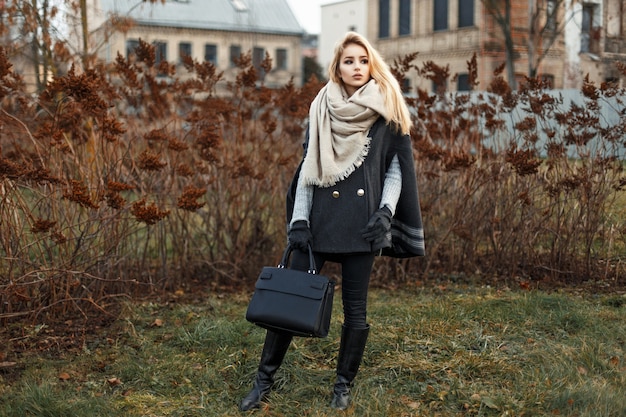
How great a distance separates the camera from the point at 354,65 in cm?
397

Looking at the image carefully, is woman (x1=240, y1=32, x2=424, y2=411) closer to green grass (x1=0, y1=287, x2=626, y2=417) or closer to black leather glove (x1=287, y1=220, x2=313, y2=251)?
black leather glove (x1=287, y1=220, x2=313, y2=251)

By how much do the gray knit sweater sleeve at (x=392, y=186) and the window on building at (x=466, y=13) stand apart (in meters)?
29.5

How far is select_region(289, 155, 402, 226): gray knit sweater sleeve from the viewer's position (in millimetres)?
3943

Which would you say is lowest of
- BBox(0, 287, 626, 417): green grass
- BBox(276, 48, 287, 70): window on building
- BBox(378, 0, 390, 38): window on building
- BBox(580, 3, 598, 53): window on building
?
BBox(0, 287, 626, 417): green grass

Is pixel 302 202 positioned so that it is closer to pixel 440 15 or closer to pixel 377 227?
pixel 377 227

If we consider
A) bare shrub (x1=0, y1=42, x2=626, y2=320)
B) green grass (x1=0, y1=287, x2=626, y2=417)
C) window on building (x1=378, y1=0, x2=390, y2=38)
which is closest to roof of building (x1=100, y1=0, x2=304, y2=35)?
window on building (x1=378, y1=0, x2=390, y2=38)

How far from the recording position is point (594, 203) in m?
6.62

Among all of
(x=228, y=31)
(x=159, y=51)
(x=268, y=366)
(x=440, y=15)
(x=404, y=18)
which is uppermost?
(x=228, y=31)

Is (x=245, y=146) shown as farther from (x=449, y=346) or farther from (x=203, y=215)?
(x=449, y=346)

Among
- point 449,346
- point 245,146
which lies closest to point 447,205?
point 245,146

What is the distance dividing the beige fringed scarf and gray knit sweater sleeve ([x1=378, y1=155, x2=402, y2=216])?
19 centimetres

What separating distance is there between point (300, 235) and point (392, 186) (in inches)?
22.1

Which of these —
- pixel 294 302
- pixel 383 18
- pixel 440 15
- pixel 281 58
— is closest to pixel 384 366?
pixel 294 302

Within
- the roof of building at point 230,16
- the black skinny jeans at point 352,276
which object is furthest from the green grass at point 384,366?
the roof of building at point 230,16
